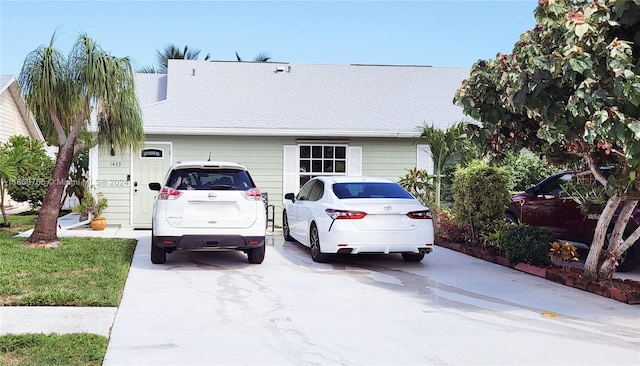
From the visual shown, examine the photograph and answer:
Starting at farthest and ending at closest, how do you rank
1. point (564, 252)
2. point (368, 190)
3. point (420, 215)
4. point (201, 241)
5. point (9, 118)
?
point (9, 118), point (368, 190), point (420, 215), point (564, 252), point (201, 241)

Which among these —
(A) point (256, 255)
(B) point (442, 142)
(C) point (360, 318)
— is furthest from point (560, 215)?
(C) point (360, 318)

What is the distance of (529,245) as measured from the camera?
8.78 metres

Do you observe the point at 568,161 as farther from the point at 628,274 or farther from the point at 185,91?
the point at 185,91

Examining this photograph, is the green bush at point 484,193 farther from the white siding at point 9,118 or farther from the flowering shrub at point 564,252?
the white siding at point 9,118

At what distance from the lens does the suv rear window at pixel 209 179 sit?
8.58 m

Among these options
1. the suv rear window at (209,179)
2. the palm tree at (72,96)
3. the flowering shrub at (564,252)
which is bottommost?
the flowering shrub at (564,252)

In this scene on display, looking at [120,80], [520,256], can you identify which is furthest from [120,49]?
[520,256]

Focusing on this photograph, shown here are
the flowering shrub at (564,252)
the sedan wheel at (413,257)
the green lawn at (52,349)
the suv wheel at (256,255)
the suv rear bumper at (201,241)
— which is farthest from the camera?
the sedan wheel at (413,257)

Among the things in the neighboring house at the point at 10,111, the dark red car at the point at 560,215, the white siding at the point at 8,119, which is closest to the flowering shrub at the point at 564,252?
the dark red car at the point at 560,215

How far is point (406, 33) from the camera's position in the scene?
14539 mm

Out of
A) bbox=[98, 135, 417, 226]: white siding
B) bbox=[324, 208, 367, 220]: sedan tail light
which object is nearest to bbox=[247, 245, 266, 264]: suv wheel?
bbox=[324, 208, 367, 220]: sedan tail light

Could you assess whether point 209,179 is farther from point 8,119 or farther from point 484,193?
point 8,119

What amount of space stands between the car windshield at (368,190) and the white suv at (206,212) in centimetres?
147

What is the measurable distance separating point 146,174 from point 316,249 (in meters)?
6.81
